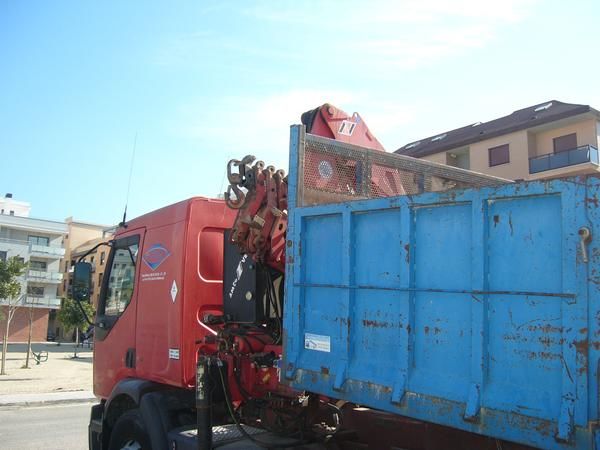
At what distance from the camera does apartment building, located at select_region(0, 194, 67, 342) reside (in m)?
54.6

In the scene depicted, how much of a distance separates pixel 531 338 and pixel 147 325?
12.4ft

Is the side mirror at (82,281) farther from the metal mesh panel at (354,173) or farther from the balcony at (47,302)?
the balcony at (47,302)

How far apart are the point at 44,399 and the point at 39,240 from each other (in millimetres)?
51416

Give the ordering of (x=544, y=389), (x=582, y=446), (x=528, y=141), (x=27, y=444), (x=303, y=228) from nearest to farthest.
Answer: (x=582, y=446)
(x=544, y=389)
(x=303, y=228)
(x=27, y=444)
(x=528, y=141)

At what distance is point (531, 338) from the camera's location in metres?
2.28

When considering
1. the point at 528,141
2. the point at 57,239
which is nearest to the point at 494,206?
the point at 528,141

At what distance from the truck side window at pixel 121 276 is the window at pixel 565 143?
31920 millimetres

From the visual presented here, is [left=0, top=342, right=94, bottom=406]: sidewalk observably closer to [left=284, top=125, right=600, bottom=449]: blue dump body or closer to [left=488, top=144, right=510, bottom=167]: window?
[left=284, top=125, right=600, bottom=449]: blue dump body

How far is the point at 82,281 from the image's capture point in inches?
232

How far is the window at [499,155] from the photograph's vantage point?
1390 inches

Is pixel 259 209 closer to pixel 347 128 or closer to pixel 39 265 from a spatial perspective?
pixel 347 128

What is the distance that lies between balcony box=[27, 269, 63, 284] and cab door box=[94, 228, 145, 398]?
186 ft

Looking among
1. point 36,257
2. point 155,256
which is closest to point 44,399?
point 155,256

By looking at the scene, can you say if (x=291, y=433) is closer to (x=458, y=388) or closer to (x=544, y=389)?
(x=458, y=388)
